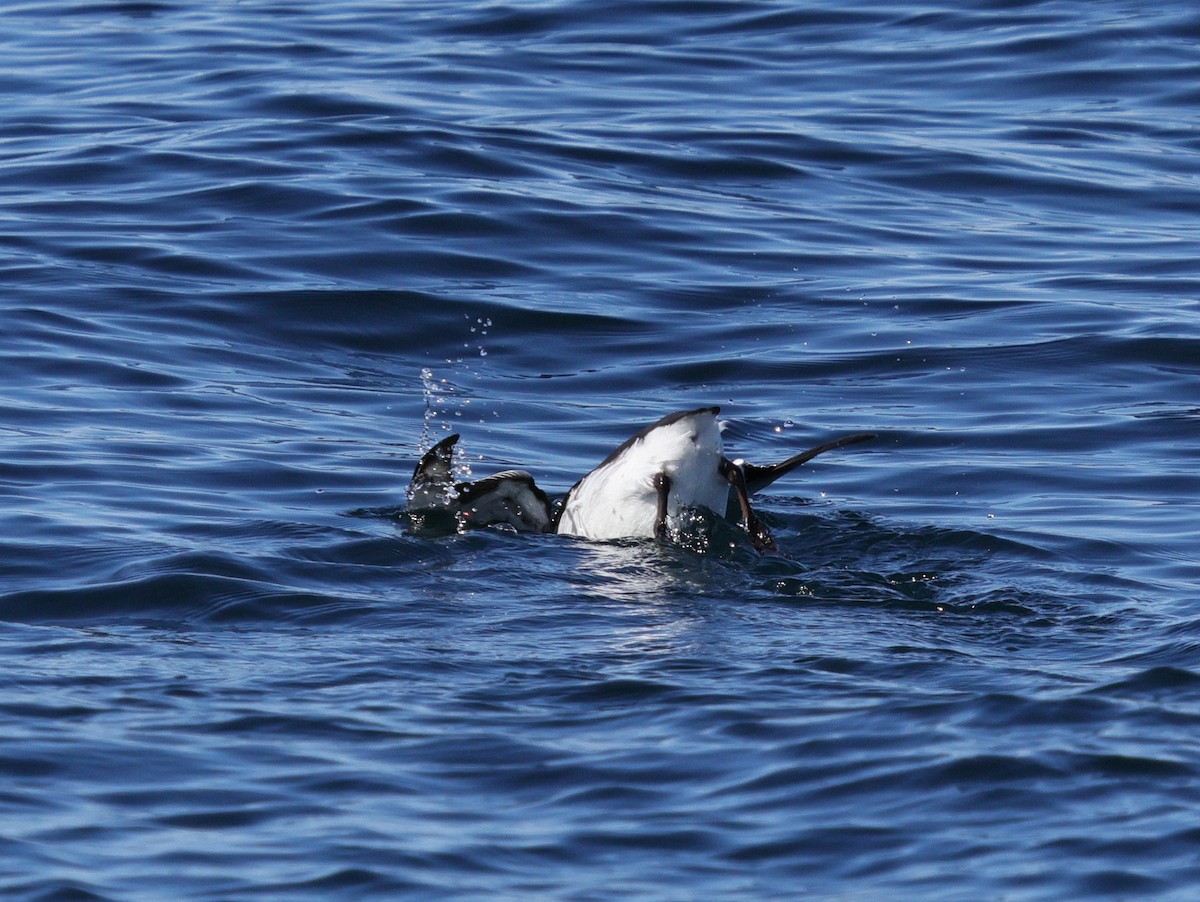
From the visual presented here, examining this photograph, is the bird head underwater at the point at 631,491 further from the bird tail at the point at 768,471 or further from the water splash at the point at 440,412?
the water splash at the point at 440,412

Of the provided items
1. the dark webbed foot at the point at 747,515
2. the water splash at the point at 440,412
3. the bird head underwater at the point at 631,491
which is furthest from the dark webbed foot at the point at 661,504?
the water splash at the point at 440,412

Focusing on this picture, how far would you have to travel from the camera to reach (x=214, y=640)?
20.7 ft

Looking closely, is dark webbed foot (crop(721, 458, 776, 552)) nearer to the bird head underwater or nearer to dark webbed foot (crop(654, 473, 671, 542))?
the bird head underwater

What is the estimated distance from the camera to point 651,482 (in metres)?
7.59

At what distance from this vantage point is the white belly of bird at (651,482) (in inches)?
295

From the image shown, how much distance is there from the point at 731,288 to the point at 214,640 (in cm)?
709

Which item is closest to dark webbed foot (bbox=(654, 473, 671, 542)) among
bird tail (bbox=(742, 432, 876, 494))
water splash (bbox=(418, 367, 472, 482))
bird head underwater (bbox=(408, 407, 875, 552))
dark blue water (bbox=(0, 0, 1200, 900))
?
bird head underwater (bbox=(408, 407, 875, 552))

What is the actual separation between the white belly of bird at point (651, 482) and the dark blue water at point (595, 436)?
160 mm

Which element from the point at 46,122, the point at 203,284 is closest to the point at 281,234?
the point at 203,284

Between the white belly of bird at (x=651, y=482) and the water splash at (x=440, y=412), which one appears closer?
the white belly of bird at (x=651, y=482)

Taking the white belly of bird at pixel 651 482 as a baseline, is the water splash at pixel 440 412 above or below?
below

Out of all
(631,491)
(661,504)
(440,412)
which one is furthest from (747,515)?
(440,412)

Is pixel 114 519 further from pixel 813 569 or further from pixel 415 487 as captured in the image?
pixel 813 569

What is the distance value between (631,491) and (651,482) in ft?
0.34
